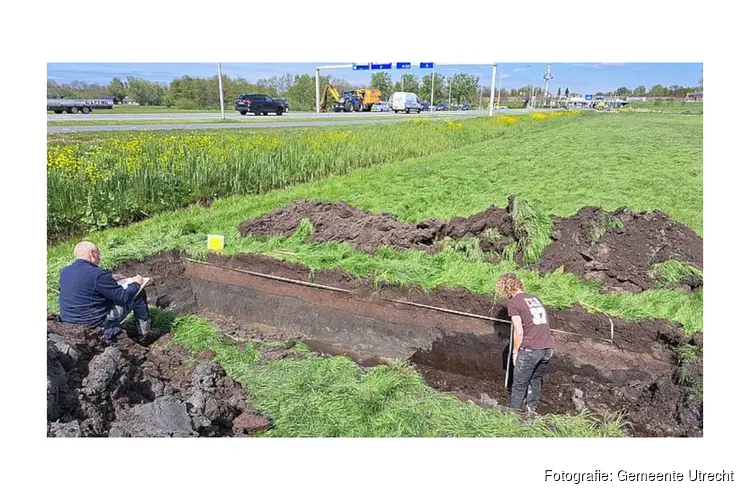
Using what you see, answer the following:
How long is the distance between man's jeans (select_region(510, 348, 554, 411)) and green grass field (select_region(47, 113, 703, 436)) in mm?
342

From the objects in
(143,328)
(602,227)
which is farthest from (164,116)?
(602,227)

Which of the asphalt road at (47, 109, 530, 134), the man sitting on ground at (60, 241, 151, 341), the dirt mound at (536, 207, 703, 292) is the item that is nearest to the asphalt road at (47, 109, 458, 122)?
the asphalt road at (47, 109, 530, 134)

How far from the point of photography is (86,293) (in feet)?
14.9

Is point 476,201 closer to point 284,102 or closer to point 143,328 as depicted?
point 143,328

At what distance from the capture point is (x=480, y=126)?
2217cm


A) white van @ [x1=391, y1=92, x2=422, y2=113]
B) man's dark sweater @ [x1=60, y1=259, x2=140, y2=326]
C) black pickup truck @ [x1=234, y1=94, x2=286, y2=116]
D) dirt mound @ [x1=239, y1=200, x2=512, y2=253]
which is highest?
white van @ [x1=391, y1=92, x2=422, y2=113]

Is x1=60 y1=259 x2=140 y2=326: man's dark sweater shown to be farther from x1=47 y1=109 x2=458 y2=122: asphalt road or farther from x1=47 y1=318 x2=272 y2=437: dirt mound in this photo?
x1=47 y1=109 x2=458 y2=122: asphalt road

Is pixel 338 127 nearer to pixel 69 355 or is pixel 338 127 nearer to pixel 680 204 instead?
pixel 680 204

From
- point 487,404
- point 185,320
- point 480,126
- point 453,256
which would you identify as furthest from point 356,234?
point 480,126

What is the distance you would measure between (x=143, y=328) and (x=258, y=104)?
39.5 ft

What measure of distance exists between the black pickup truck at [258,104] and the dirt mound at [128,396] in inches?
423

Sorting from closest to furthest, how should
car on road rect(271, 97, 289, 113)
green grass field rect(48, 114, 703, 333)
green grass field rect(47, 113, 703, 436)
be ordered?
green grass field rect(47, 113, 703, 436) < green grass field rect(48, 114, 703, 333) < car on road rect(271, 97, 289, 113)

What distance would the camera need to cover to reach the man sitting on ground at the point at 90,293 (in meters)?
4.48

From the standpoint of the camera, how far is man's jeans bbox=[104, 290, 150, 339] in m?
4.77
